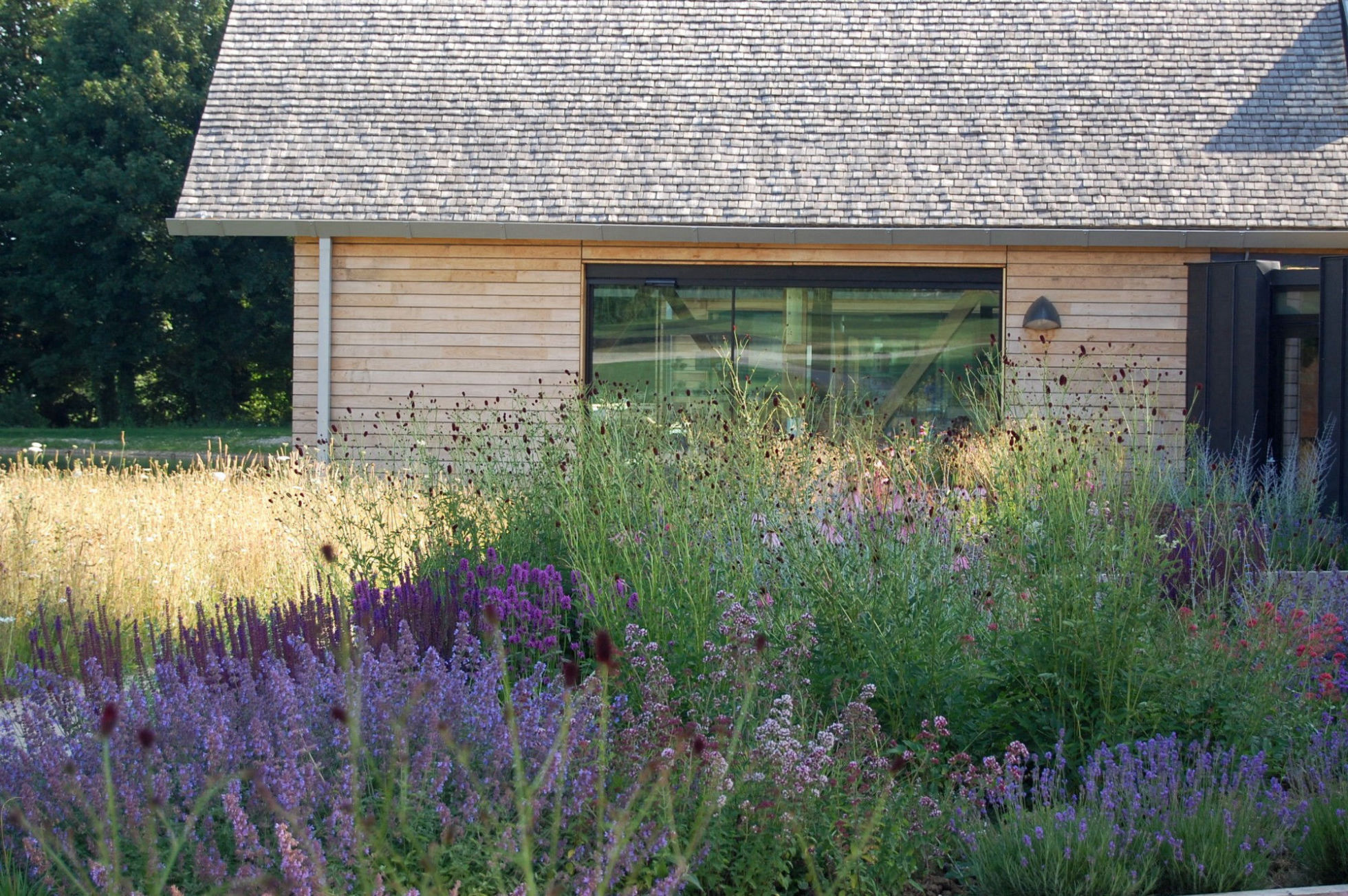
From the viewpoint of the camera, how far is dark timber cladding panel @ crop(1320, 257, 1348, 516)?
8.80 m

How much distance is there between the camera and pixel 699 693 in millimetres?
3629

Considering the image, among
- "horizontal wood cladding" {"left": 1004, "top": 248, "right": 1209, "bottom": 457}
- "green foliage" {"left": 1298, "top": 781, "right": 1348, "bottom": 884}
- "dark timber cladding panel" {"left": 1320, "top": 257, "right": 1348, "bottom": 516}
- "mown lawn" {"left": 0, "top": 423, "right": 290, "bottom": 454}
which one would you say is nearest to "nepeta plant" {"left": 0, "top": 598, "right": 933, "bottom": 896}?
"green foliage" {"left": 1298, "top": 781, "right": 1348, "bottom": 884}

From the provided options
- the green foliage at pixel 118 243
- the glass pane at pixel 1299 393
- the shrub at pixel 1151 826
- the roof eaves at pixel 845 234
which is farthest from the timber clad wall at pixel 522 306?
the green foliage at pixel 118 243

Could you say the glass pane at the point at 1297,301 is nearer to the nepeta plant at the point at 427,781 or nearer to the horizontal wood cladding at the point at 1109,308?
the horizontal wood cladding at the point at 1109,308

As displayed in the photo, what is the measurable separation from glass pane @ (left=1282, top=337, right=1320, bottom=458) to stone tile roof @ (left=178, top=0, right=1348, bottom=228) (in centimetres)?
162

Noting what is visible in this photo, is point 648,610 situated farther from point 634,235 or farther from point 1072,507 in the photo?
point 634,235

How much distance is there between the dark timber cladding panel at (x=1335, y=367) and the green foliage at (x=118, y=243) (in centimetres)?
2777

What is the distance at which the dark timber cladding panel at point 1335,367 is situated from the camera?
8.80 metres

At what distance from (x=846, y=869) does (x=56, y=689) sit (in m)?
2.34

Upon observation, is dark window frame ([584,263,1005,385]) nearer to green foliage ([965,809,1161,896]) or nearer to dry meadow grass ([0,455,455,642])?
dry meadow grass ([0,455,455,642])

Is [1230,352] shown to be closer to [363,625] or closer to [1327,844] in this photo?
[1327,844]

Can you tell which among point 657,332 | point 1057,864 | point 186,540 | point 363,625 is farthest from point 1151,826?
point 657,332

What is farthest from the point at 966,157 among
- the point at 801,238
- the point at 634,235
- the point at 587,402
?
the point at 587,402

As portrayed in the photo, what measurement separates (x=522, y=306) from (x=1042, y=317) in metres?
4.90
